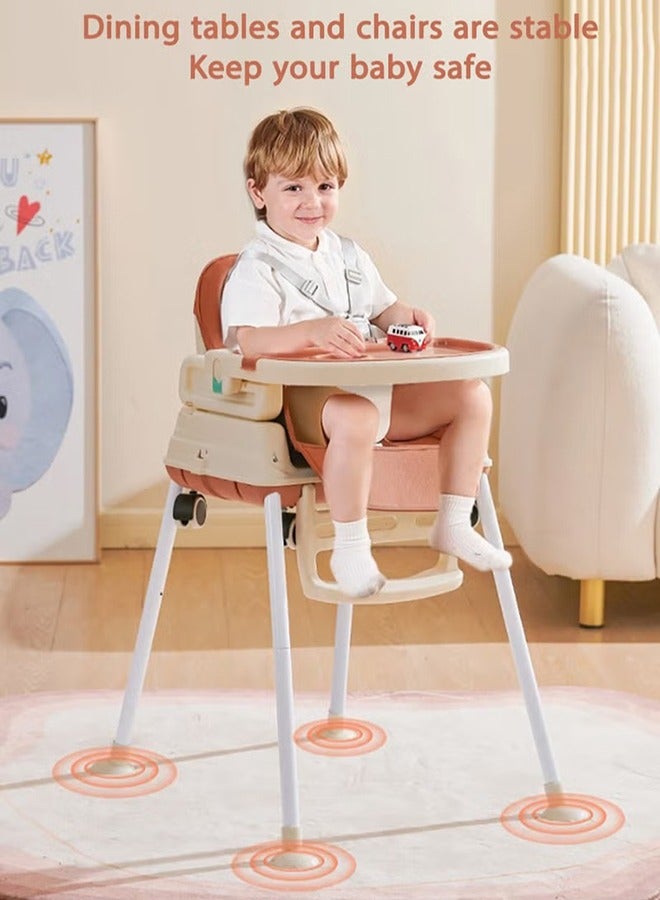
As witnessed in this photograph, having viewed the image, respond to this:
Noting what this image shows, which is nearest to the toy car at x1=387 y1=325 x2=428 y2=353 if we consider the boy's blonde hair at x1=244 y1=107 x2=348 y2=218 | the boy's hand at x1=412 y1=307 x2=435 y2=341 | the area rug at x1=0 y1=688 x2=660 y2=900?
the boy's hand at x1=412 y1=307 x2=435 y2=341

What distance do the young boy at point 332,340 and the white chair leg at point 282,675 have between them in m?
0.07

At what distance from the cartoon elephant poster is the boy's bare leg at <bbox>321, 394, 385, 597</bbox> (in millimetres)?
1605

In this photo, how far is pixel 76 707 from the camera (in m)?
2.49

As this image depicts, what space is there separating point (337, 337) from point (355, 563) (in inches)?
10.7

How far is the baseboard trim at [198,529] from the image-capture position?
3549 millimetres

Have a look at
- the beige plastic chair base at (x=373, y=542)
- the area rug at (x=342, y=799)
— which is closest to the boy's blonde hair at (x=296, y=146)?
the beige plastic chair base at (x=373, y=542)

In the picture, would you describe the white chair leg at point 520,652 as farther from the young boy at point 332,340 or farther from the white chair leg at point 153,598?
the white chair leg at point 153,598

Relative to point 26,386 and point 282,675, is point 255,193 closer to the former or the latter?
point 282,675

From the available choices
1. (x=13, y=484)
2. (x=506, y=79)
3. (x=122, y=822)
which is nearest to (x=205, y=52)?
(x=506, y=79)

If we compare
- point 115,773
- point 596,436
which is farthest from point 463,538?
point 596,436

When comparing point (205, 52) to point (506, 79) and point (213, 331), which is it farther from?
point (213, 331)

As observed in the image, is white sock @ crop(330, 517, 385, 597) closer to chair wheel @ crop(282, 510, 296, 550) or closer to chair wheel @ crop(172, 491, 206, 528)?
chair wheel @ crop(282, 510, 296, 550)

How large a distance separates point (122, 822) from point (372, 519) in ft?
1.65

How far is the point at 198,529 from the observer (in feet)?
11.8
